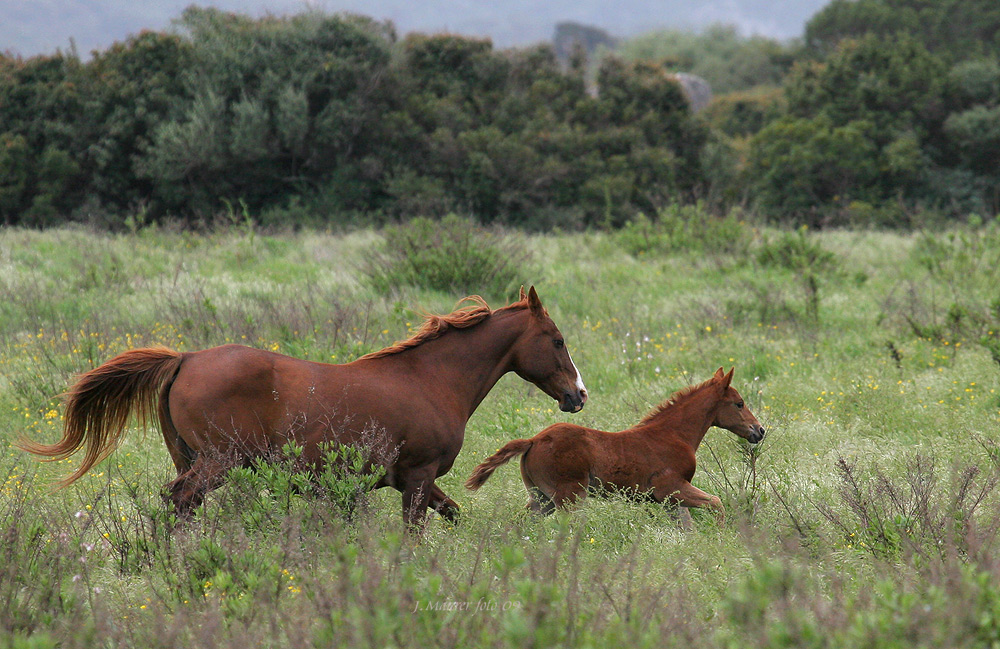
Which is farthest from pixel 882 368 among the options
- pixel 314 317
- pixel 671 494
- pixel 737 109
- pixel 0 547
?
pixel 737 109

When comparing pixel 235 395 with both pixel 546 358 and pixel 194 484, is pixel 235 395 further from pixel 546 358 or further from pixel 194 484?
pixel 546 358

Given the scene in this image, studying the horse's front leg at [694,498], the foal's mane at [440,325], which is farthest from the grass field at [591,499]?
the foal's mane at [440,325]

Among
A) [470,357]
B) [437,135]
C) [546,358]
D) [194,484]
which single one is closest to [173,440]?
[194,484]

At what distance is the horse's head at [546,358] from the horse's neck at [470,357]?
0.07m

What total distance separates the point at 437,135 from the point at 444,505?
19.6m

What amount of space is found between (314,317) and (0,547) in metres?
6.12

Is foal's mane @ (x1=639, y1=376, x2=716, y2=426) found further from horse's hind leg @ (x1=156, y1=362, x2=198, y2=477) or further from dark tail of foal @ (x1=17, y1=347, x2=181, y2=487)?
dark tail of foal @ (x1=17, y1=347, x2=181, y2=487)

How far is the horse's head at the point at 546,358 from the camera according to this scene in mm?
5363

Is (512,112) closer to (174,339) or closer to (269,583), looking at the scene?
(174,339)

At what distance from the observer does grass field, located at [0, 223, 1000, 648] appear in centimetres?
305

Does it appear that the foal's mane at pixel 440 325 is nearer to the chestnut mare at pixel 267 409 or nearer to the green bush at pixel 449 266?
the chestnut mare at pixel 267 409

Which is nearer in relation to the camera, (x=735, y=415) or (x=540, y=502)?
(x=540, y=502)

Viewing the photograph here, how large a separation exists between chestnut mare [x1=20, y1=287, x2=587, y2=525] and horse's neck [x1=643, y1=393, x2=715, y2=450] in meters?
1.38

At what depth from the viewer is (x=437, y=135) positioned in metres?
23.7
